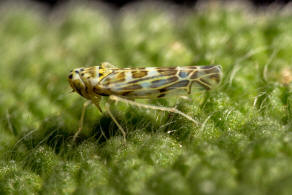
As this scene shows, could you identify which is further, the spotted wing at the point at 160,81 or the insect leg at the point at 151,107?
the spotted wing at the point at 160,81

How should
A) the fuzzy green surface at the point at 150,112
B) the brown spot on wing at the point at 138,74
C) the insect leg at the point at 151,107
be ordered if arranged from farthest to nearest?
the brown spot on wing at the point at 138,74 < the insect leg at the point at 151,107 < the fuzzy green surface at the point at 150,112

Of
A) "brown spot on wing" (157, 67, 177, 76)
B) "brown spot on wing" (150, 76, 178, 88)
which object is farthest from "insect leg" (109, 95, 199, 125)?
"brown spot on wing" (157, 67, 177, 76)

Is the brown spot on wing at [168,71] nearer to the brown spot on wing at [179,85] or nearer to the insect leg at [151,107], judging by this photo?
the brown spot on wing at [179,85]

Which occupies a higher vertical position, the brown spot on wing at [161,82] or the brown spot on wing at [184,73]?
the brown spot on wing at [184,73]

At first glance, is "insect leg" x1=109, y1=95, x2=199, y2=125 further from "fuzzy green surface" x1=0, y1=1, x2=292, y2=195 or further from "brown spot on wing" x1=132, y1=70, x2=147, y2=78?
"brown spot on wing" x1=132, y1=70, x2=147, y2=78

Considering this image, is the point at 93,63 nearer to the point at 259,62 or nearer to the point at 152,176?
the point at 259,62

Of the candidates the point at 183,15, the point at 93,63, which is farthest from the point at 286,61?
the point at 93,63

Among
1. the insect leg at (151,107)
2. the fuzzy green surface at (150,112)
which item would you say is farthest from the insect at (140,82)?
the fuzzy green surface at (150,112)

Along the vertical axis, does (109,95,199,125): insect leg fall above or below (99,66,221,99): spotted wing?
below
